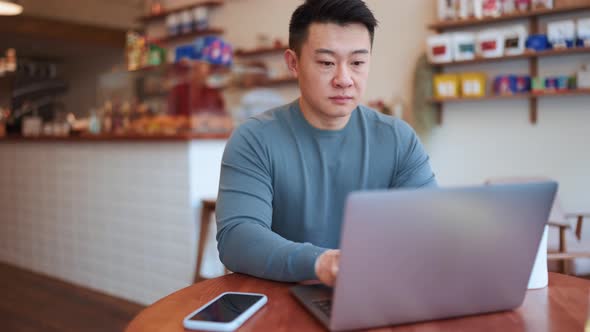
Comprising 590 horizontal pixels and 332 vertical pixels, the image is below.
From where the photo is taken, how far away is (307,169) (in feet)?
4.42

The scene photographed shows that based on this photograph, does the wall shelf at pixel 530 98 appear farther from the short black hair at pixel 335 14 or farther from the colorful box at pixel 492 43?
the short black hair at pixel 335 14

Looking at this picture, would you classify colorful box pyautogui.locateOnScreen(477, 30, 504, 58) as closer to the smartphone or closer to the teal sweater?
the teal sweater

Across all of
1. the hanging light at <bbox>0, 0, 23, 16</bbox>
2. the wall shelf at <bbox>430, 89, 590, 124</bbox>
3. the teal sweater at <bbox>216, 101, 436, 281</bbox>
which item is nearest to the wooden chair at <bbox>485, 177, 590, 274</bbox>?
the wall shelf at <bbox>430, 89, 590, 124</bbox>

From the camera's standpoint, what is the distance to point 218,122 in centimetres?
355

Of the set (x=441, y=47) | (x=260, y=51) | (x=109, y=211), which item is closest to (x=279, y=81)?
(x=260, y=51)

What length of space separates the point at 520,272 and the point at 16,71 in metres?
7.46

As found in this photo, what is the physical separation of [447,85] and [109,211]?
268 cm

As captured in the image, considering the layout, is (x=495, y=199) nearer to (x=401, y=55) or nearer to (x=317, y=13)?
(x=317, y=13)

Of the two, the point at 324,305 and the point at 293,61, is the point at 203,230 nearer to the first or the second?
the point at 293,61

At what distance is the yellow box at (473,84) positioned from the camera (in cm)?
377

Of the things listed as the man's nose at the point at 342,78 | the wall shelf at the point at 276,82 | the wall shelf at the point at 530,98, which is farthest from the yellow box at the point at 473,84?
the man's nose at the point at 342,78

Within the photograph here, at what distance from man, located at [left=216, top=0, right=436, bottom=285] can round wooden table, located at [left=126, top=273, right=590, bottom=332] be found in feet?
0.53

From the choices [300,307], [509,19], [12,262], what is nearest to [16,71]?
[12,262]

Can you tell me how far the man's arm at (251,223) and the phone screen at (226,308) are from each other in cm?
11
